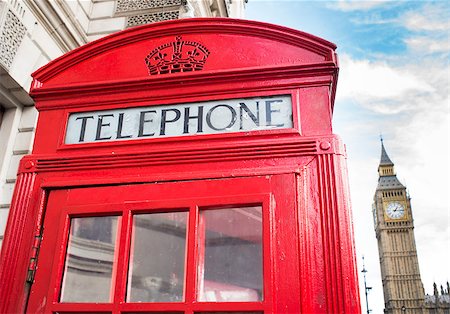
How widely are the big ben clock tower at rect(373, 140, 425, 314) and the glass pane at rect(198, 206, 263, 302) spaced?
73.3m

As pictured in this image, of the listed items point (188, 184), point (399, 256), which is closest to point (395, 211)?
point (399, 256)

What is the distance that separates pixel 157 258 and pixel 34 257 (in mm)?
471

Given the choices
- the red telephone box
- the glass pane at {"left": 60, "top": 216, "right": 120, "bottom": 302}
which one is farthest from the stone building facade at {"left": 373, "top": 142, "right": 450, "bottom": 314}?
the glass pane at {"left": 60, "top": 216, "right": 120, "bottom": 302}

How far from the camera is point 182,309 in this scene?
133cm

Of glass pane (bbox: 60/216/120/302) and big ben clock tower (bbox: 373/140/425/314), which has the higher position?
big ben clock tower (bbox: 373/140/425/314)

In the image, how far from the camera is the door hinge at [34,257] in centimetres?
153

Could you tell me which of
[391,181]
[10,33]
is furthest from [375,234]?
[10,33]

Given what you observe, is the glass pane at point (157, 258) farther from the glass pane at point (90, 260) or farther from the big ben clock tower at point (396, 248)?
the big ben clock tower at point (396, 248)

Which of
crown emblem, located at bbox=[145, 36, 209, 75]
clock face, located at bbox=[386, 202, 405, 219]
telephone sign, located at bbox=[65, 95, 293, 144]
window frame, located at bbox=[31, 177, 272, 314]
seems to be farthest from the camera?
clock face, located at bbox=[386, 202, 405, 219]

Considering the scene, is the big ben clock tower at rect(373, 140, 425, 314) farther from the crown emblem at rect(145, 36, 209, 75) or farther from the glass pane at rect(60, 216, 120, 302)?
the glass pane at rect(60, 216, 120, 302)

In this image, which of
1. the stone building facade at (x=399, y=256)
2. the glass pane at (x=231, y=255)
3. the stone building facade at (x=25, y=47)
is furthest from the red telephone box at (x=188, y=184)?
the stone building facade at (x=399, y=256)

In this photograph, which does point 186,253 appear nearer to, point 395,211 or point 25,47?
point 25,47

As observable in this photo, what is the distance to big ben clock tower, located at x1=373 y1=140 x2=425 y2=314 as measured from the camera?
67.2m

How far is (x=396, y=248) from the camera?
72000mm
